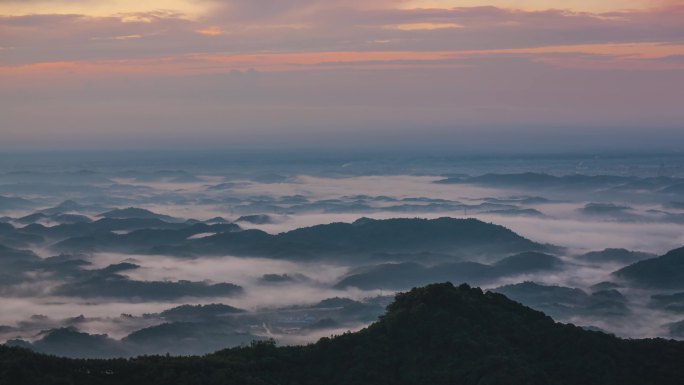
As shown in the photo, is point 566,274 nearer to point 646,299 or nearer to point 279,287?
point 646,299

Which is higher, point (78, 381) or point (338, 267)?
point (78, 381)

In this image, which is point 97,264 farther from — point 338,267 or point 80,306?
point 338,267

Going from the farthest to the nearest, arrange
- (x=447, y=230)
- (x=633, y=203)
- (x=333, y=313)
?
(x=633, y=203) → (x=447, y=230) → (x=333, y=313)

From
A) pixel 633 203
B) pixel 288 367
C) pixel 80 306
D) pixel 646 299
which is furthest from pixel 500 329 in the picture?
pixel 633 203

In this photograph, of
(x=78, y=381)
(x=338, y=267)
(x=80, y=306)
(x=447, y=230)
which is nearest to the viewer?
(x=78, y=381)

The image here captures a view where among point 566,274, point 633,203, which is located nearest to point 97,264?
point 566,274

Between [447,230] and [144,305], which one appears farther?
[447,230]
